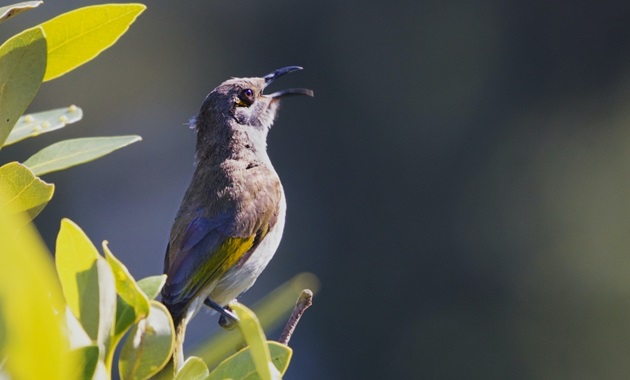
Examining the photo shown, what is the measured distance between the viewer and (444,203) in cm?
1347

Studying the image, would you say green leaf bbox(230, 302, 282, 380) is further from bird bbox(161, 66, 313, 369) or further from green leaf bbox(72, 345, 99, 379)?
bird bbox(161, 66, 313, 369)

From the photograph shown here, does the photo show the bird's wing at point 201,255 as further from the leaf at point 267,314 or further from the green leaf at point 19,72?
the leaf at point 267,314

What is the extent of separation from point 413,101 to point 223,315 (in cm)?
1080

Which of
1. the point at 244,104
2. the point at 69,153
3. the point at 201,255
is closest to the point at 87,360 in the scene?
the point at 69,153

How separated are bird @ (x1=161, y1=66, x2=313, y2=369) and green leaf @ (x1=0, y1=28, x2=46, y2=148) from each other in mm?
2032

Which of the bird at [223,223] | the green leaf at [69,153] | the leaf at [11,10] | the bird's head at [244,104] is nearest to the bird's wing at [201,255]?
the bird at [223,223]

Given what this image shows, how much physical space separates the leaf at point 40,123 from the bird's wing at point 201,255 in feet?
5.22

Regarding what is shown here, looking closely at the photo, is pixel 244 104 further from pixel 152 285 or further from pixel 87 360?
pixel 87 360

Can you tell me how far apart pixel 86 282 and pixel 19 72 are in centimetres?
38

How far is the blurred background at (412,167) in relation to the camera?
12.2 meters

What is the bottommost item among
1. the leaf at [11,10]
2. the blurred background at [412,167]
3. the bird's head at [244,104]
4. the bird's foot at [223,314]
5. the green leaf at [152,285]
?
the blurred background at [412,167]

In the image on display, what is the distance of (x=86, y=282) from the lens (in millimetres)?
1080

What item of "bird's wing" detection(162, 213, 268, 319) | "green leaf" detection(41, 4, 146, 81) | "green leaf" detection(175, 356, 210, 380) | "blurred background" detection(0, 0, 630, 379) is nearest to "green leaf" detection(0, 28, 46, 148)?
"green leaf" detection(41, 4, 146, 81)

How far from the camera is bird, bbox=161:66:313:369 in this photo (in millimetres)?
3584
